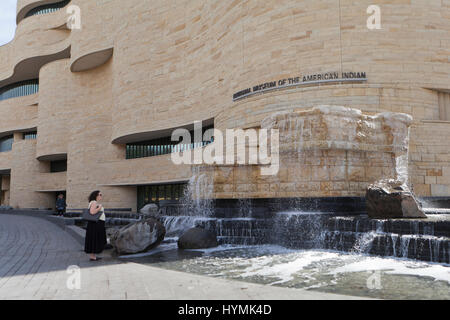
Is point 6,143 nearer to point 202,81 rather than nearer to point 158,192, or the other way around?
point 158,192

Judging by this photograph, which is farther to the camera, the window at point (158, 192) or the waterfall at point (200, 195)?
the window at point (158, 192)

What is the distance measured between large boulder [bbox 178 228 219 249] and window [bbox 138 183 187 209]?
18671mm

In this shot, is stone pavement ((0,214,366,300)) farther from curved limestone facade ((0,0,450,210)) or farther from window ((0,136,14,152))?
window ((0,136,14,152))

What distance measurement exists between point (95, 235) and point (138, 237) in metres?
1.33

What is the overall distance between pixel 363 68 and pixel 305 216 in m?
9.92

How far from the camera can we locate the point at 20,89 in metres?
43.0

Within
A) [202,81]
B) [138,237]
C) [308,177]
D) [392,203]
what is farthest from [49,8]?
[392,203]

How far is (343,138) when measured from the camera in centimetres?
1116

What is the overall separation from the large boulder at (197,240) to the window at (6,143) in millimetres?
43950

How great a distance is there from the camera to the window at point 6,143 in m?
44.7

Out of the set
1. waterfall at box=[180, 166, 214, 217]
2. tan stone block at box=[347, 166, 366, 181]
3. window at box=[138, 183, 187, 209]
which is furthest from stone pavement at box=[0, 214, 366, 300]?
window at box=[138, 183, 187, 209]

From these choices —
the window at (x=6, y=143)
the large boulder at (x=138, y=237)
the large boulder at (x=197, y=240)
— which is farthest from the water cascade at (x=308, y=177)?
the window at (x=6, y=143)

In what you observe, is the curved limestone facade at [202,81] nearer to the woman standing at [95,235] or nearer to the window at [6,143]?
the window at [6,143]

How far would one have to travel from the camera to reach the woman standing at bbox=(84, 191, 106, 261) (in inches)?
273
